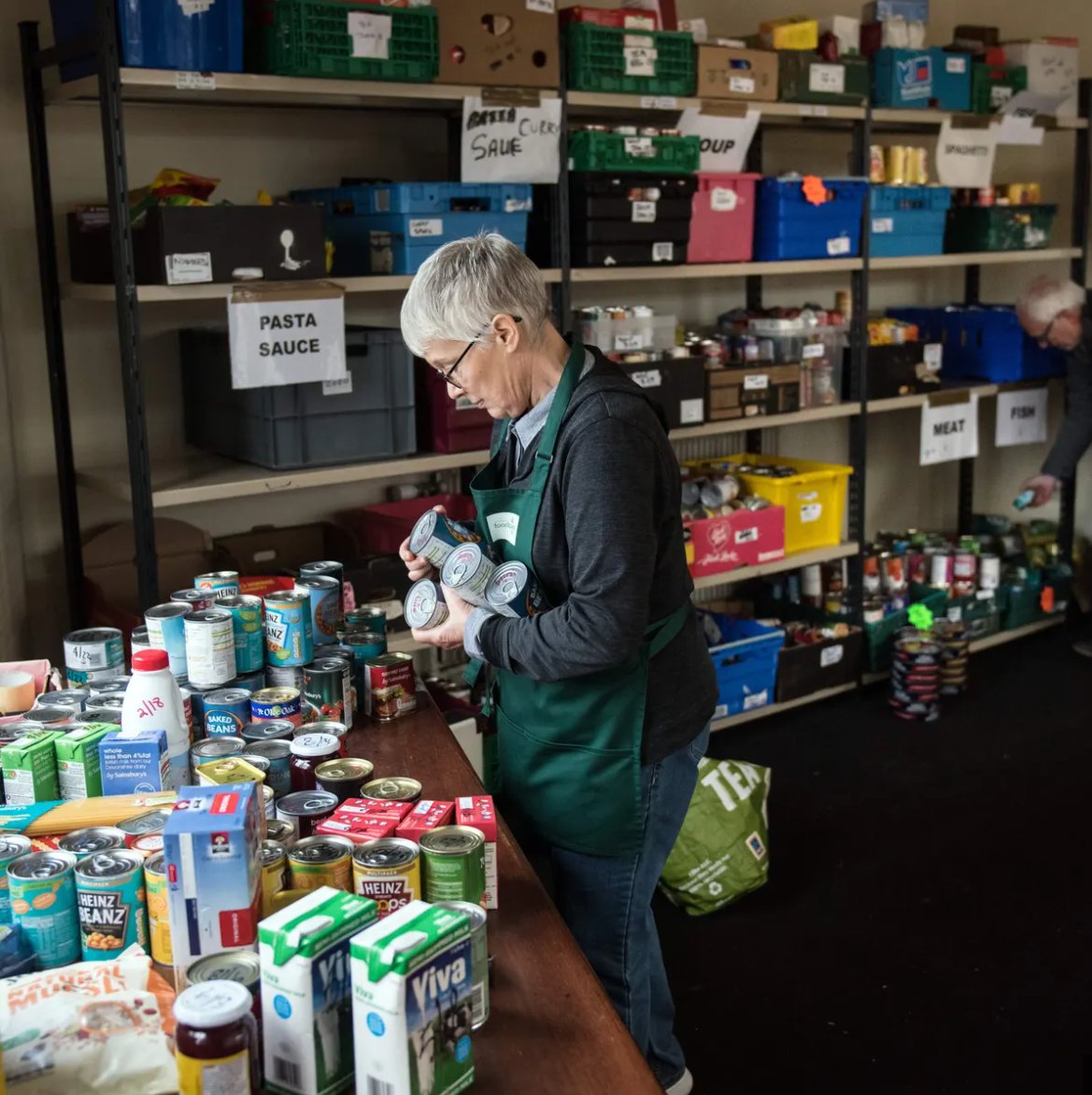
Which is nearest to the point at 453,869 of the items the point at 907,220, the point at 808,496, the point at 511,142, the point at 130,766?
the point at 130,766

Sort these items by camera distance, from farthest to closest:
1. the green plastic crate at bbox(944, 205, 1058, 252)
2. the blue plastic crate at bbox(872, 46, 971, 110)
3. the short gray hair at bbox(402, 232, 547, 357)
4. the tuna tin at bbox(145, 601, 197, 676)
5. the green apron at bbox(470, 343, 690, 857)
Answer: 1. the green plastic crate at bbox(944, 205, 1058, 252)
2. the blue plastic crate at bbox(872, 46, 971, 110)
3. the tuna tin at bbox(145, 601, 197, 676)
4. the green apron at bbox(470, 343, 690, 857)
5. the short gray hair at bbox(402, 232, 547, 357)

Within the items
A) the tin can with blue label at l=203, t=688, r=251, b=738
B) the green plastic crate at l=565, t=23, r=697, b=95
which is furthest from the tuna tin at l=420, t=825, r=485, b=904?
the green plastic crate at l=565, t=23, r=697, b=95

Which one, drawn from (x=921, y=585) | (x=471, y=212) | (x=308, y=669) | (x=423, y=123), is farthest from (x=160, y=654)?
(x=921, y=585)

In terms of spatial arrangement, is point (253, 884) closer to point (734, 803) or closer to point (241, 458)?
point (734, 803)

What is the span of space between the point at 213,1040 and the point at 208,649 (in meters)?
0.99

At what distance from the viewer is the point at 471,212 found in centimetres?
358

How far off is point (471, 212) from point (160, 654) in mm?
2112

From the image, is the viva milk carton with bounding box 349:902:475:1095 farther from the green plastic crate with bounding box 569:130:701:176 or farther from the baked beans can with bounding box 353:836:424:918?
the green plastic crate with bounding box 569:130:701:176

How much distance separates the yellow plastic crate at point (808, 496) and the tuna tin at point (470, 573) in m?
2.80

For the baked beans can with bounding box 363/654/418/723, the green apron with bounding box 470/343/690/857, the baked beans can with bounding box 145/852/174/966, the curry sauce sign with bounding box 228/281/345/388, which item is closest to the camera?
the baked beans can with bounding box 145/852/174/966

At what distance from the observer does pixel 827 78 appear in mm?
4406

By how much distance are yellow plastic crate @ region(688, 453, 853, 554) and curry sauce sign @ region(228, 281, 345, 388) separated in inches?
72.7

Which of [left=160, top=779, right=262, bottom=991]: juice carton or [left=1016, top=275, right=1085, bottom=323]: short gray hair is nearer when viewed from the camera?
[left=160, top=779, right=262, bottom=991]: juice carton

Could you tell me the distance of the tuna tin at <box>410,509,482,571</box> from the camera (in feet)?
6.51
